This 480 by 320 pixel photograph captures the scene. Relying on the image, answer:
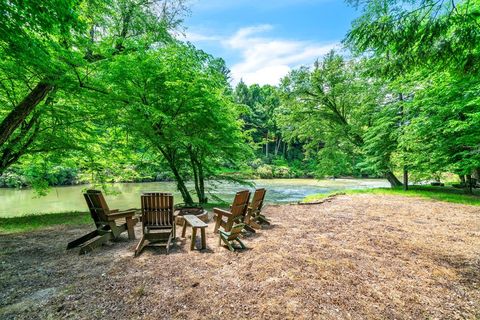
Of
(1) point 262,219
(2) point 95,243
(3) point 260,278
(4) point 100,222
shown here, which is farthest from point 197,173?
(3) point 260,278

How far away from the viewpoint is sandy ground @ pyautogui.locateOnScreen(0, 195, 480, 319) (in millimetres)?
2557

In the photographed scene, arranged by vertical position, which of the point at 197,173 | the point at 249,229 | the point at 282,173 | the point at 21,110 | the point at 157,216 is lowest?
the point at 282,173

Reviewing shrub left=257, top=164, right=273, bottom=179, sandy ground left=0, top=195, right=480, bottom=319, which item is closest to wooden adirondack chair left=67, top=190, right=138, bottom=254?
sandy ground left=0, top=195, right=480, bottom=319

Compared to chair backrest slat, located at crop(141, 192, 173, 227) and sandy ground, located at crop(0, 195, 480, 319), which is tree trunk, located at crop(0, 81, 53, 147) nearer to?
sandy ground, located at crop(0, 195, 480, 319)

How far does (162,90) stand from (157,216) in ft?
14.3

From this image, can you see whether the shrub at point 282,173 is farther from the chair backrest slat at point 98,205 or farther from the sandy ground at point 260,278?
the chair backrest slat at point 98,205

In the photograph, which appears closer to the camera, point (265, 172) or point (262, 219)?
point (262, 219)

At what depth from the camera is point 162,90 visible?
7.57m

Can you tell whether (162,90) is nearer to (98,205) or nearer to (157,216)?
(98,205)

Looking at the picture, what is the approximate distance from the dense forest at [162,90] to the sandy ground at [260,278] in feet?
10.2

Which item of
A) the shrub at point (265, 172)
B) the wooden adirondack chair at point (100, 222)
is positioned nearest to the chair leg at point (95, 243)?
the wooden adirondack chair at point (100, 222)

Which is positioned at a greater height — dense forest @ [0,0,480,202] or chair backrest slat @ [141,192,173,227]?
dense forest @ [0,0,480,202]

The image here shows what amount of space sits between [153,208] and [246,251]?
1.91 metres

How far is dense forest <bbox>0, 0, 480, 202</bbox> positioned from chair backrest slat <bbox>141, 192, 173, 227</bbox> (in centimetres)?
271
